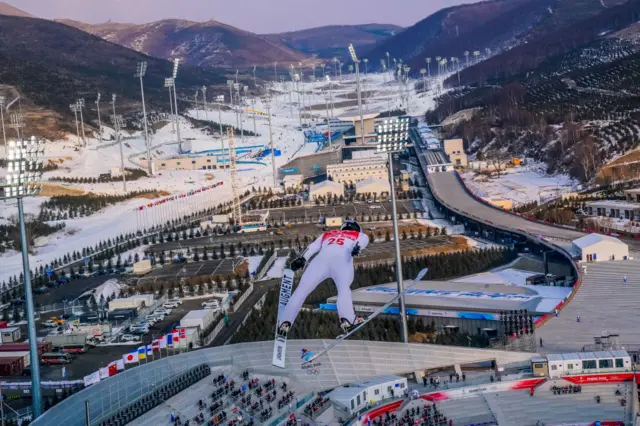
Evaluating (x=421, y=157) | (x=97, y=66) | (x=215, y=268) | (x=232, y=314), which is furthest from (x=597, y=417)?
(x=97, y=66)

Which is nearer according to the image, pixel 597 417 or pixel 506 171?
pixel 597 417

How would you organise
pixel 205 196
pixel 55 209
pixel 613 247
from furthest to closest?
1. pixel 205 196
2. pixel 55 209
3. pixel 613 247

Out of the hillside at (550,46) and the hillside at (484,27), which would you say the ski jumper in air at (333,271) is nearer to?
the hillside at (550,46)

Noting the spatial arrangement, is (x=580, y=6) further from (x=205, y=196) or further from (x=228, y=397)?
(x=228, y=397)

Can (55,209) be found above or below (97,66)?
below

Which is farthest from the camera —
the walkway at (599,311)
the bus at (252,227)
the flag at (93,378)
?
the bus at (252,227)

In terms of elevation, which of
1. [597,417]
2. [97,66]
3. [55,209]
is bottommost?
[597,417]

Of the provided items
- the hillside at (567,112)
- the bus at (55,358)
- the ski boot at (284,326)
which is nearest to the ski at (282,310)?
the ski boot at (284,326)

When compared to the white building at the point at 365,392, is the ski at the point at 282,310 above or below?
above
